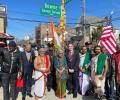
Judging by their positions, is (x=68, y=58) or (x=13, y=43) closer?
(x=13, y=43)

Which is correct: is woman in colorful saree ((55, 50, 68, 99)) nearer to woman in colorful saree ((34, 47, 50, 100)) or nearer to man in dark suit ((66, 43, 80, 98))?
man in dark suit ((66, 43, 80, 98))

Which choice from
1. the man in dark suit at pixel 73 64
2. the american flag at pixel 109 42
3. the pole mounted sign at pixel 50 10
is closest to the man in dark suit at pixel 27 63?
the man in dark suit at pixel 73 64

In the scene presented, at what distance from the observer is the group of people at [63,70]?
10425mm

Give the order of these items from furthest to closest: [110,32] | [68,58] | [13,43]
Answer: [110,32]
[68,58]
[13,43]

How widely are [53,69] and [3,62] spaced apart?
8.06 feet

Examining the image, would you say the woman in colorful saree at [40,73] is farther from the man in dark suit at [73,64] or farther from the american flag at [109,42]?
the american flag at [109,42]

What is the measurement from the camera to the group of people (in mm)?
10425

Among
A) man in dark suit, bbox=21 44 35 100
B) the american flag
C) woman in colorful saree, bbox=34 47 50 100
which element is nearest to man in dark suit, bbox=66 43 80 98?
woman in colorful saree, bbox=34 47 50 100

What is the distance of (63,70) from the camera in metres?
11.8

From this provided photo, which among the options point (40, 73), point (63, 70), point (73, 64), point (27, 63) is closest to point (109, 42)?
point (73, 64)

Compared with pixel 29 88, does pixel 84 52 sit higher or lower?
higher

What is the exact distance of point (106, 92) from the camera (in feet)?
37.2

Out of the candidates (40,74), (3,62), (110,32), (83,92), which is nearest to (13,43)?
(3,62)

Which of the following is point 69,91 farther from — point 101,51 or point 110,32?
point 110,32
